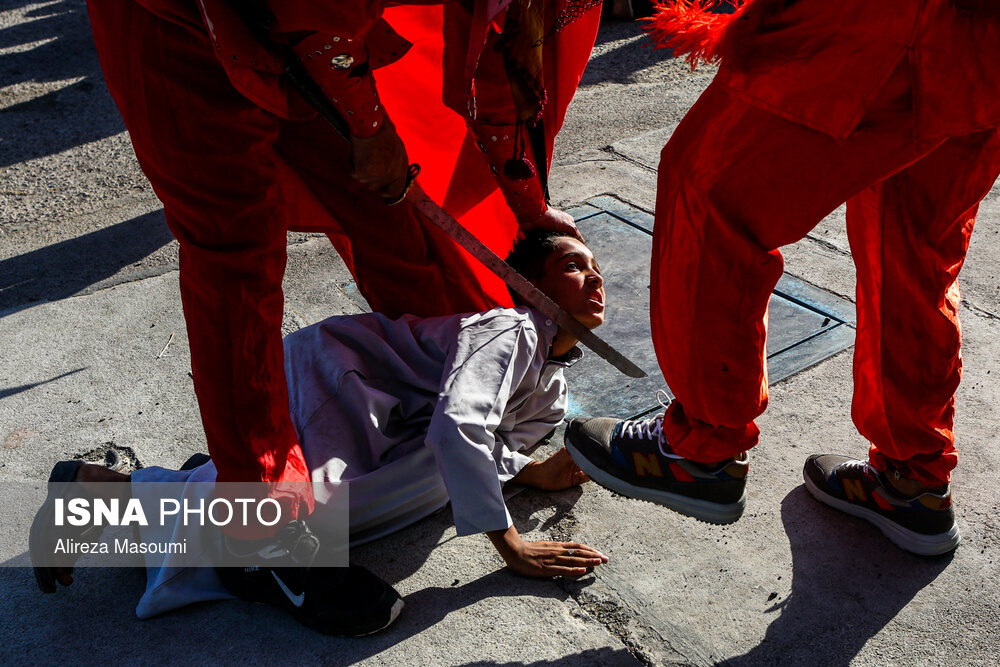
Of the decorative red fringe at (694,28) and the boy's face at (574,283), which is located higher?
the decorative red fringe at (694,28)

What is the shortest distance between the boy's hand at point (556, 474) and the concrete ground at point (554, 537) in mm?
29

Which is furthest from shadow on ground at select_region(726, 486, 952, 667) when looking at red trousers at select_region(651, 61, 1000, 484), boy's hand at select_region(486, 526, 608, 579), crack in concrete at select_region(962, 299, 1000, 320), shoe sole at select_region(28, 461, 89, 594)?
shoe sole at select_region(28, 461, 89, 594)

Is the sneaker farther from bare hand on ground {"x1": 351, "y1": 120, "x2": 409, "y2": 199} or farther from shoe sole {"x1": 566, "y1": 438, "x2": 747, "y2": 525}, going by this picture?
bare hand on ground {"x1": 351, "y1": 120, "x2": 409, "y2": 199}

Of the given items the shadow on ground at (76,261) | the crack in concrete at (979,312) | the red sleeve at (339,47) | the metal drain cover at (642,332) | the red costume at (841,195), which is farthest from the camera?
the shadow on ground at (76,261)

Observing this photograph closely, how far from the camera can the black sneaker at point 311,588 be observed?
1.67 meters

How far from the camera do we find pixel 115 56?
5.13 feet

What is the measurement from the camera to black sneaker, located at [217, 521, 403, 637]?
1.67 meters

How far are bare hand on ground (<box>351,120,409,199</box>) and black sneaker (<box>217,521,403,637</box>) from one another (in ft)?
2.19

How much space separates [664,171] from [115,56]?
95 centimetres

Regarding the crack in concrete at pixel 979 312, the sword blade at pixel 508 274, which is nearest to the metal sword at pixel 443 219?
the sword blade at pixel 508 274

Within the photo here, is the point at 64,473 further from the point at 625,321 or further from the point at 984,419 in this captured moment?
the point at 984,419

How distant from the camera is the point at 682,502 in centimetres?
171

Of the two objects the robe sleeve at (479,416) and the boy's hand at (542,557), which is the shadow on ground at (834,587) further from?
the robe sleeve at (479,416)

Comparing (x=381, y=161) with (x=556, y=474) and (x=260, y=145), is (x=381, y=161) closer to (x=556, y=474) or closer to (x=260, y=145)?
(x=260, y=145)
